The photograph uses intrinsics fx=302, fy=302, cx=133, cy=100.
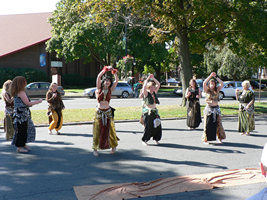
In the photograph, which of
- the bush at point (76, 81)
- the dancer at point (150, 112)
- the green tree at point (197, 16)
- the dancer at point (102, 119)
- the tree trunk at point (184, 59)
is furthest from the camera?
the bush at point (76, 81)

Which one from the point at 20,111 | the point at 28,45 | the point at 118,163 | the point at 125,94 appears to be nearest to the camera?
the point at 118,163

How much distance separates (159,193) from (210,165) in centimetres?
202

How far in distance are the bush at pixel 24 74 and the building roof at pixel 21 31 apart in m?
3.18

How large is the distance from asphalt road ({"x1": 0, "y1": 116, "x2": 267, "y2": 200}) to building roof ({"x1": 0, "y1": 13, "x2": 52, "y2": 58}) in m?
32.8

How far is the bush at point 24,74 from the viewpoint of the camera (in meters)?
35.5

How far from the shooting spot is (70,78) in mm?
41719

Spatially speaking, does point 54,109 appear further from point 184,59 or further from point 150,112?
point 184,59

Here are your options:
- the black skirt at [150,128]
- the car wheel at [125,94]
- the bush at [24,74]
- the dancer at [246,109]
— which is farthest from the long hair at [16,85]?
the bush at [24,74]

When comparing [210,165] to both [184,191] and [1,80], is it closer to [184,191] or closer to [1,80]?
[184,191]

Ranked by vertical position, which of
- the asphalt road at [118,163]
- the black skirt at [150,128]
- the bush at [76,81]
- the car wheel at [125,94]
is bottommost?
the asphalt road at [118,163]

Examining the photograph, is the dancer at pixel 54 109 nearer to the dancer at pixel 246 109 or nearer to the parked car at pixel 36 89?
the dancer at pixel 246 109

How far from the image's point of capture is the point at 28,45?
39.3 m

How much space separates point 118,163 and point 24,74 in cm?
3231

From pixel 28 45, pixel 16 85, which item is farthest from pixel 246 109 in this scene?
pixel 28 45
